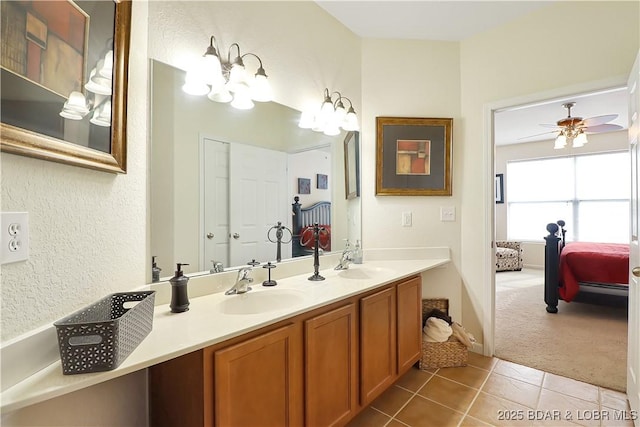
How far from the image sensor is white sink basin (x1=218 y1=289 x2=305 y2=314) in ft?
4.78

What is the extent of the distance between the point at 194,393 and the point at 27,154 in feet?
2.83

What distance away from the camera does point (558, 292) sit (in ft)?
11.4

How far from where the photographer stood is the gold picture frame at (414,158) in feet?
8.31

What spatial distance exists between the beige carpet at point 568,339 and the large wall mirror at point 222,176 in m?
2.15

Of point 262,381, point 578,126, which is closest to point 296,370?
point 262,381

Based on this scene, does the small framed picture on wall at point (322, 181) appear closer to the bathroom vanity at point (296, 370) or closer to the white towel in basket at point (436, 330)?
the bathroom vanity at point (296, 370)

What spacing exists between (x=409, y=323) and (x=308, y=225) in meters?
0.96

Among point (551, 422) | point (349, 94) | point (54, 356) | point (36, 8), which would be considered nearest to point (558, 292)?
point (551, 422)

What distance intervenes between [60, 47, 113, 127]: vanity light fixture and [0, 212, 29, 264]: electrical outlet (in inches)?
12.6

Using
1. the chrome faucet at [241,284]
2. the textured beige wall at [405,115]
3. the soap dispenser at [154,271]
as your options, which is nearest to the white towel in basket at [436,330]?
the textured beige wall at [405,115]

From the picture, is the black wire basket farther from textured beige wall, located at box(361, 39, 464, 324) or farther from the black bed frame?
the black bed frame

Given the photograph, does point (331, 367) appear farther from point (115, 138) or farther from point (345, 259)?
point (115, 138)

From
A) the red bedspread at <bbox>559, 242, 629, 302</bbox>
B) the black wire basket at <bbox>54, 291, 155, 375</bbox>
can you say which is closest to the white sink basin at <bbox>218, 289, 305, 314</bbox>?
the black wire basket at <bbox>54, 291, 155, 375</bbox>

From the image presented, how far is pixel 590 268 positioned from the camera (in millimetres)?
3363
